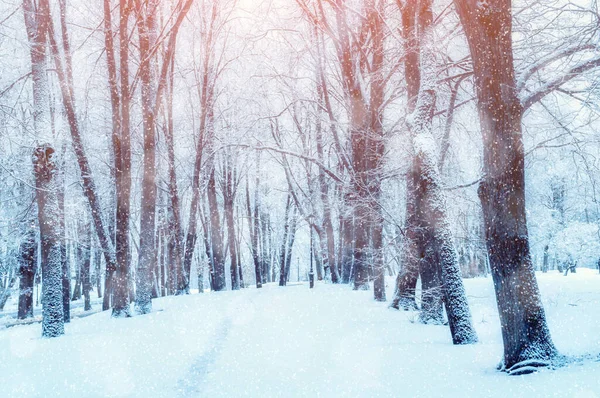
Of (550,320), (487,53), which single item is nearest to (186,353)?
(487,53)

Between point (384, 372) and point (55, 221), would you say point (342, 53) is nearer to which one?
point (55, 221)

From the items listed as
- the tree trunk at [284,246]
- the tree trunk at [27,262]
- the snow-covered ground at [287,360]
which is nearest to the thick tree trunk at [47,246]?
the snow-covered ground at [287,360]

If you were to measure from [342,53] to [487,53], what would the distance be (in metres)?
10.2

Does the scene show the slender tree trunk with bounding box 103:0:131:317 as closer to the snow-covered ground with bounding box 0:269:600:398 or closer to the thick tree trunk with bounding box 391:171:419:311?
the snow-covered ground with bounding box 0:269:600:398

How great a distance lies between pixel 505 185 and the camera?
5129 millimetres

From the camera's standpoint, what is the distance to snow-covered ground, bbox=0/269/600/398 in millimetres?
4859

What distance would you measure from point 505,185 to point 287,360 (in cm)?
398

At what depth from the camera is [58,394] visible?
529 centimetres

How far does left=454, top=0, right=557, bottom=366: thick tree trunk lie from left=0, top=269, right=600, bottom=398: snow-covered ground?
0.46 metres

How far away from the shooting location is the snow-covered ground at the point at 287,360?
4859mm

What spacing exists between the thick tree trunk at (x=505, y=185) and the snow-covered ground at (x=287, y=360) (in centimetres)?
46

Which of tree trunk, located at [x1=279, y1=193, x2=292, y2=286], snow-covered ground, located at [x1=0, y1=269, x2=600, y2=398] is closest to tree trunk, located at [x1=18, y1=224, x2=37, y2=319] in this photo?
snow-covered ground, located at [x1=0, y1=269, x2=600, y2=398]

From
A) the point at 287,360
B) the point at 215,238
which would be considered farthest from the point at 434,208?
the point at 215,238

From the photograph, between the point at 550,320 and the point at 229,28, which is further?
the point at 229,28
